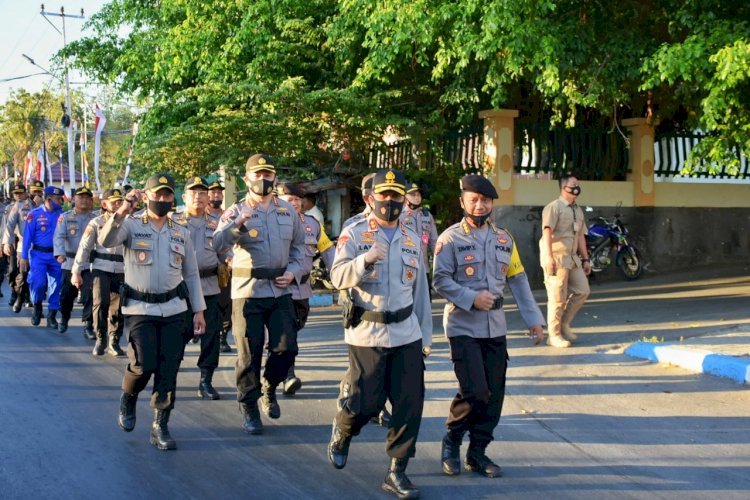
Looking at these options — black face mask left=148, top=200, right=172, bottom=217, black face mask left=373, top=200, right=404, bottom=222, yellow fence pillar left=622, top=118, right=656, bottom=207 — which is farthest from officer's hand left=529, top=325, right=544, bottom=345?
yellow fence pillar left=622, top=118, right=656, bottom=207

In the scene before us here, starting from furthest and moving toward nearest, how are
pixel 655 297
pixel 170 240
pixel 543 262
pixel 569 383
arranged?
pixel 655 297 < pixel 543 262 < pixel 569 383 < pixel 170 240

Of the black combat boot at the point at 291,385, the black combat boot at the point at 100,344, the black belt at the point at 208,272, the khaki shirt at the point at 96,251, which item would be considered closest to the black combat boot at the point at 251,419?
the black combat boot at the point at 291,385

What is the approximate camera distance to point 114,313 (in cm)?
1111

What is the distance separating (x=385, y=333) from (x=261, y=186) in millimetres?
2108

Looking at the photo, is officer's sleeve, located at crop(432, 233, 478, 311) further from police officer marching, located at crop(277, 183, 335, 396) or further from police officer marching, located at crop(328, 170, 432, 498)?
police officer marching, located at crop(277, 183, 335, 396)

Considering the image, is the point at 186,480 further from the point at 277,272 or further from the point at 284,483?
the point at 277,272

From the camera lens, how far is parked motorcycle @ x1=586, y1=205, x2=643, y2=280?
53.8 feet

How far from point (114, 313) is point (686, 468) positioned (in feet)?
23.5

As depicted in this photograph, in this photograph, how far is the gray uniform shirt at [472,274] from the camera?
19.9 feet

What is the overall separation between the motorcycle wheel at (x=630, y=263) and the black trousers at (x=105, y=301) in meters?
9.19

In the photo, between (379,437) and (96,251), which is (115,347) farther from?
(379,437)

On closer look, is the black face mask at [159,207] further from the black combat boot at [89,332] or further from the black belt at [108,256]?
the black combat boot at [89,332]

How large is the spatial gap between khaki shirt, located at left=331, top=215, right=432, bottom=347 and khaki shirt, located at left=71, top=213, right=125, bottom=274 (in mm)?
5511

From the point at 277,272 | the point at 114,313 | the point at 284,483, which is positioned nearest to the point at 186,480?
the point at 284,483
